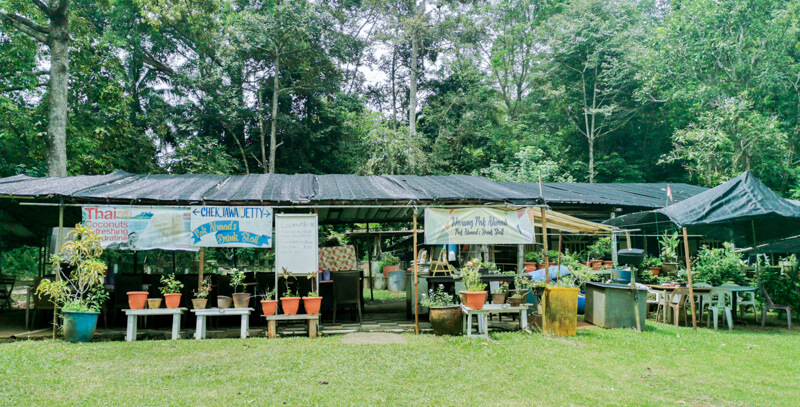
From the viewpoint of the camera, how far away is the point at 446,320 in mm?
7316

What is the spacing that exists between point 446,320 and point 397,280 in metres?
9.51

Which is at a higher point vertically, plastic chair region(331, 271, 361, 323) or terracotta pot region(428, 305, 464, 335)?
plastic chair region(331, 271, 361, 323)

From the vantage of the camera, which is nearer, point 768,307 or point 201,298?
point 201,298

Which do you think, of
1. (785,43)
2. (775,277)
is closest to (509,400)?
(775,277)

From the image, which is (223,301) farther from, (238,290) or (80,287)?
(80,287)

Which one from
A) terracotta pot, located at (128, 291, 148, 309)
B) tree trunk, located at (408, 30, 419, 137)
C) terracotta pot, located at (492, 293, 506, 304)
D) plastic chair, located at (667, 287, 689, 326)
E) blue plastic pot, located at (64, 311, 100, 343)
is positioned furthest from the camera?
tree trunk, located at (408, 30, 419, 137)

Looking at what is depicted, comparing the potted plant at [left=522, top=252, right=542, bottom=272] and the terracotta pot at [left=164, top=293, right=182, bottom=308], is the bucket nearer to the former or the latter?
the potted plant at [left=522, top=252, right=542, bottom=272]

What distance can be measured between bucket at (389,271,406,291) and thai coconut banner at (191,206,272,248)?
30.8 feet

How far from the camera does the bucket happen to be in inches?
655

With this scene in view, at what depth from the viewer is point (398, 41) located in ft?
78.2

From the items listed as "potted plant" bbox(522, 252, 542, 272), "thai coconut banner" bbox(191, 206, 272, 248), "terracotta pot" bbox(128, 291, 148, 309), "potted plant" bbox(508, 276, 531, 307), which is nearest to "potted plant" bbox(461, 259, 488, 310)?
"potted plant" bbox(508, 276, 531, 307)

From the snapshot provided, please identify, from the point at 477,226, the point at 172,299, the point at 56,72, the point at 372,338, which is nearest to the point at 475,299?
the point at 477,226

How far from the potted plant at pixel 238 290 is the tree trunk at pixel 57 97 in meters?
7.58

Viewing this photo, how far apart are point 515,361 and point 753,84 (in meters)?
20.0
